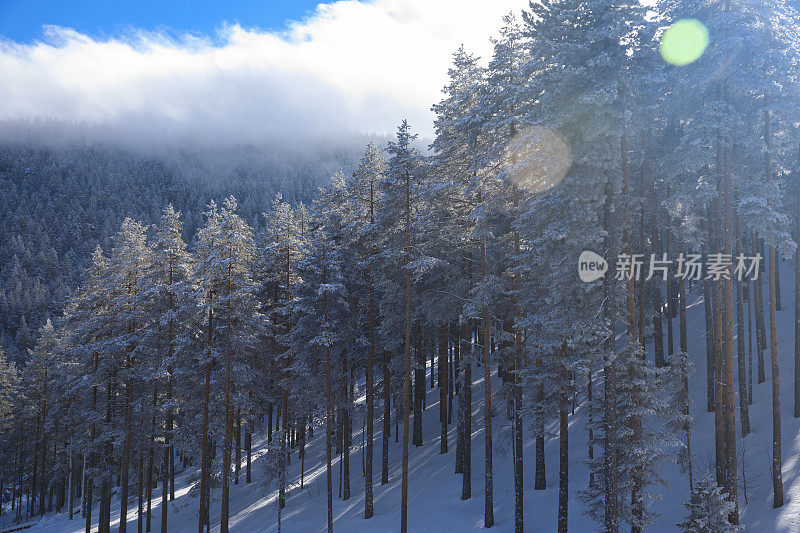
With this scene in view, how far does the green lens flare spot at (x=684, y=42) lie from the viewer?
1490cm

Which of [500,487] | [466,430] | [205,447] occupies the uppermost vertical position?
[466,430]

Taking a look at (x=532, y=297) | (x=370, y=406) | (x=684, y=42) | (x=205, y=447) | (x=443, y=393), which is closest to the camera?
(x=684, y=42)

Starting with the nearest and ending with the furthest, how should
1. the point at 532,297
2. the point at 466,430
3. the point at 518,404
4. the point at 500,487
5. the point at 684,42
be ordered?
1. the point at 684,42
2. the point at 532,297
3. the point at 518,404
4. the point at 466,430
5. the point at 500,487

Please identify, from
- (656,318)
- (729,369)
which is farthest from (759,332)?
(729,369)

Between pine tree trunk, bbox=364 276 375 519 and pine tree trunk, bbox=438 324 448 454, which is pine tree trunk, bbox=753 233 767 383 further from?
pine tree trunk, bbox=364 276 375 519

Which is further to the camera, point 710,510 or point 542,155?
point 542,155

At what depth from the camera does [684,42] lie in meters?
15.4

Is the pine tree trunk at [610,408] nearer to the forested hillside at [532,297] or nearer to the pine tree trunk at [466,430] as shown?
the forested hillside at [532,297]

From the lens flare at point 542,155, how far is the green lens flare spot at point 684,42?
17.2 ft

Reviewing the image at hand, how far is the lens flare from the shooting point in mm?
13484

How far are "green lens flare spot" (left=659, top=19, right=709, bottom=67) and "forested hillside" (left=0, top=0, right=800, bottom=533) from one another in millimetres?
75

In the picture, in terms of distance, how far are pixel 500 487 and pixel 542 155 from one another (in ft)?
51.8

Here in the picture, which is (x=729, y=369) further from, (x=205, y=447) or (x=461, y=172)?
(x=205, y=447)

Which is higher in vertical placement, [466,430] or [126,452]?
[466,430]
